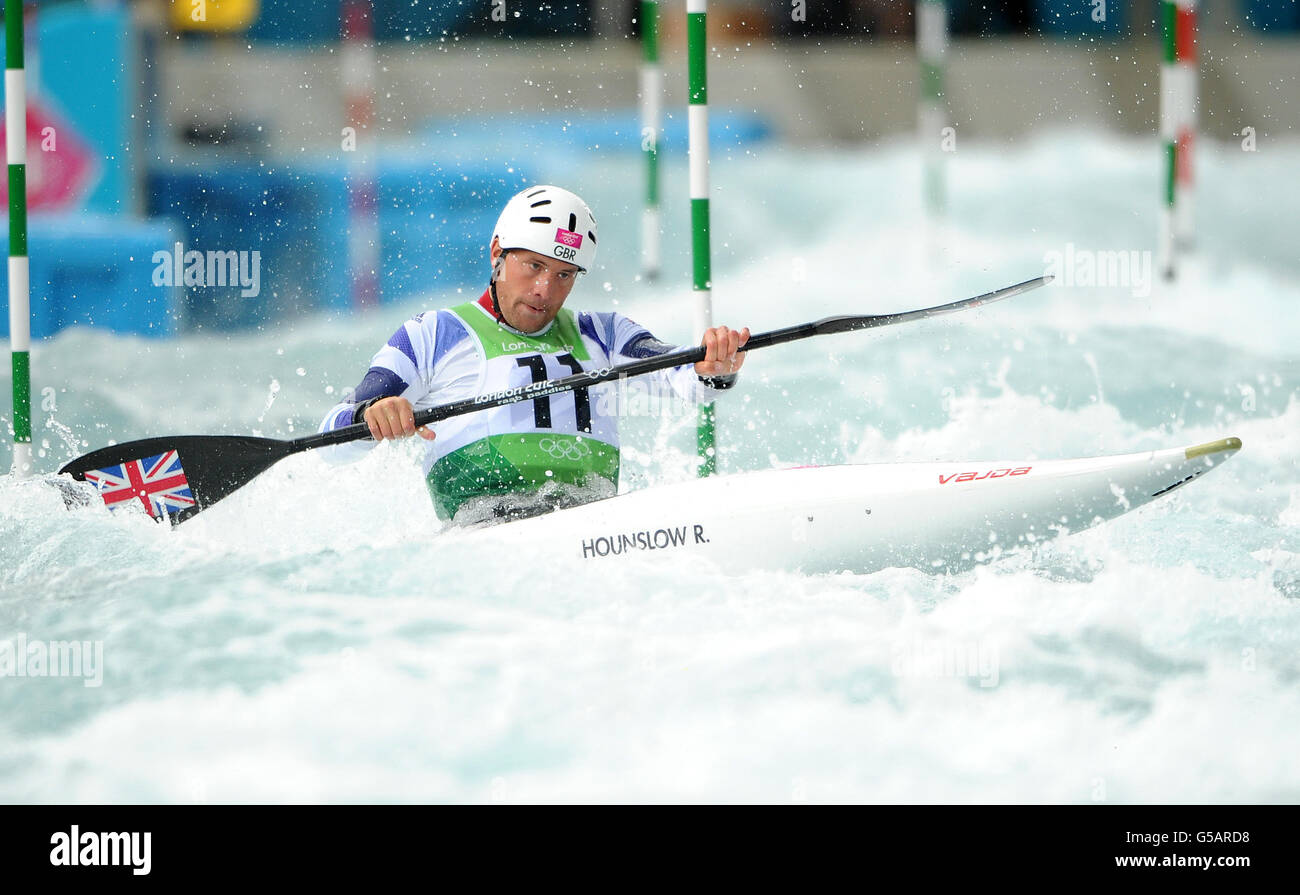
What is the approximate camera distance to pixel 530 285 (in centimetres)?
405

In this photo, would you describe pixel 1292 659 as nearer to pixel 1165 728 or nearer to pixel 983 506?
pixel 1165 728

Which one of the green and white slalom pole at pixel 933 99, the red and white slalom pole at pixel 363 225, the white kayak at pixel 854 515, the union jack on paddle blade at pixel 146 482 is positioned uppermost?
the green and white slalom pole at pixel 933 99

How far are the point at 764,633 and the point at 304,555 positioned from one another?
4.08 feet

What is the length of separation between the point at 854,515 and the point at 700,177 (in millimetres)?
1397

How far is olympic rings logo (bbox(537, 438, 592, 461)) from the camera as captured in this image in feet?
13.3

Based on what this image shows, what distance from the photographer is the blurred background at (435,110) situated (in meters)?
8.05

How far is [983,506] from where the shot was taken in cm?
372

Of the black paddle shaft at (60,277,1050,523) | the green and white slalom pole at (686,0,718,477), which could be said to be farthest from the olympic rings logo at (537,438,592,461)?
the green and white slalom pole at (686,0,718,477)

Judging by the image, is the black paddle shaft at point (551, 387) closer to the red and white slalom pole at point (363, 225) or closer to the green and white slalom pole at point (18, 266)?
the green and white slalom pole at point (18, 266)

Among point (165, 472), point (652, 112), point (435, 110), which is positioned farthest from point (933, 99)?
point (165, 472)

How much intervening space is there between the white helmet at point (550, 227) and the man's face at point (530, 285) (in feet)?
0.08

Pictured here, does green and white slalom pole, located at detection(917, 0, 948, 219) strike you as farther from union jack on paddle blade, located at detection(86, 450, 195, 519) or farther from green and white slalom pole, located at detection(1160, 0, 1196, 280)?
union jack on paddle blade, located at detection(86, 450, 195, 519)

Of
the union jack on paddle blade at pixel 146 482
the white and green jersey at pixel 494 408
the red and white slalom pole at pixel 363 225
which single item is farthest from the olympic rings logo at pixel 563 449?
the red and white slalom pole at pixel 363 225

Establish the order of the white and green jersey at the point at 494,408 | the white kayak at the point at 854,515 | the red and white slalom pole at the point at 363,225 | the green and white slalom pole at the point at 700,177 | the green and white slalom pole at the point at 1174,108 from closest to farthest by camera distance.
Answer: the white kayak at the point at 854,515
the white and green jersey at the point at 494,408
the green and white slalom pole at the point at 700,177
the green and white slalom pole at the point at 1174,108
the red and white slalom pole at the point at 363,225
